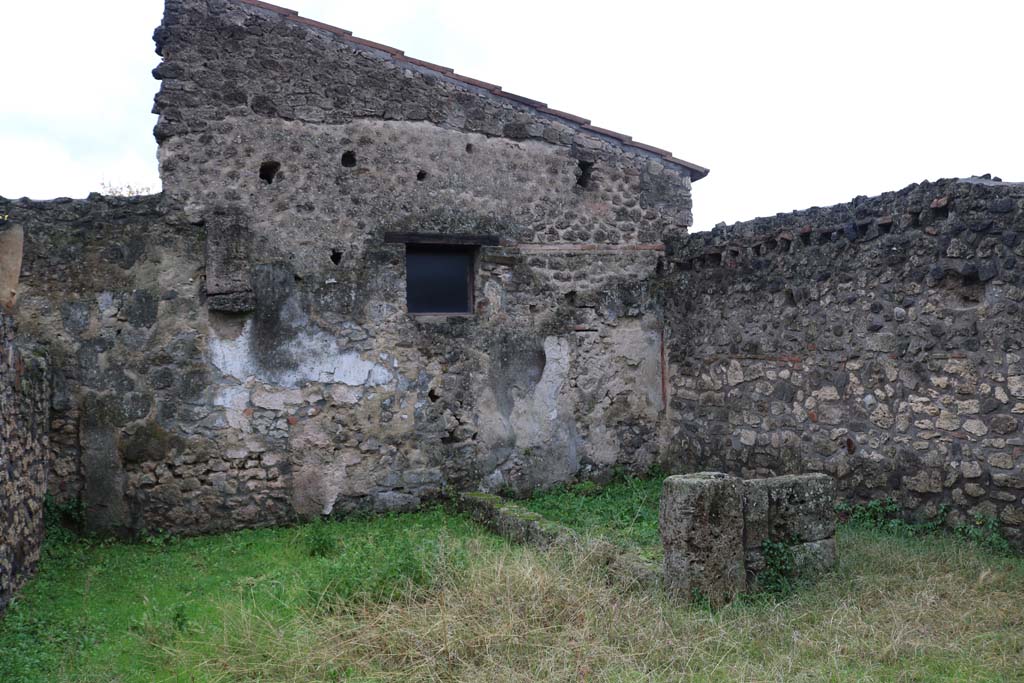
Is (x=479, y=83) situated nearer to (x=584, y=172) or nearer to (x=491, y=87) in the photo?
(x=491, y=87)

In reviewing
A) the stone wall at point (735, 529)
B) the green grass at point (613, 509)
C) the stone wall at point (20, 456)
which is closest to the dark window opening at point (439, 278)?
the green grass at point (613, 509)

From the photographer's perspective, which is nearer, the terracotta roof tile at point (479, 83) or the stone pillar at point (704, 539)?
the stone pillar at point (704, 539)

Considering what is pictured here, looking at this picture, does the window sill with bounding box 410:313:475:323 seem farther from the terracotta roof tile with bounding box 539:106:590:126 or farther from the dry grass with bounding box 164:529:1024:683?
the dry grass with bounding box 164:529:1024:683

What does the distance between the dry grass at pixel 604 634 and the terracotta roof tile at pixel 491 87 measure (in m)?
5.20

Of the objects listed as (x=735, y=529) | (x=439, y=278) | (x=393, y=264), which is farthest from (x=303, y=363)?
(x=735, y=529)

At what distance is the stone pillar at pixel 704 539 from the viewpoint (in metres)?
4.82

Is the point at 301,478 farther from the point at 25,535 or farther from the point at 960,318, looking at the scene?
the point at 960,318

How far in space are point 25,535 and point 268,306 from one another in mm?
2725

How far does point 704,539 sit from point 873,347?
287cm

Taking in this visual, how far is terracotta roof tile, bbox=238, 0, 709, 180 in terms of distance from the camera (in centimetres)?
747

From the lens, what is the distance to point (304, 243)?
24.4 feet

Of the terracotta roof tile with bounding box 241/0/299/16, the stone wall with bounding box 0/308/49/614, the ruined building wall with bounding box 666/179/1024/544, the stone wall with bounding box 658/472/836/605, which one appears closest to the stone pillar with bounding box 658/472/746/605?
the stone wall with bounding box 658/472/836/605

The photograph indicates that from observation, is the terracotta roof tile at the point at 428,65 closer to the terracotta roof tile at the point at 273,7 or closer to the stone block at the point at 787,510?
the terracotta roof tile at the point at 273,7

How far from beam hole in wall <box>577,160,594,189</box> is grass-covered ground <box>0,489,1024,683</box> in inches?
186
